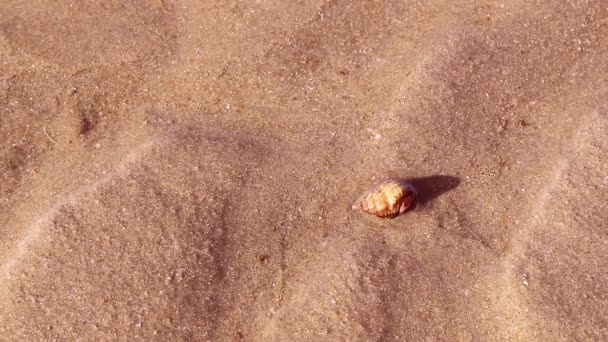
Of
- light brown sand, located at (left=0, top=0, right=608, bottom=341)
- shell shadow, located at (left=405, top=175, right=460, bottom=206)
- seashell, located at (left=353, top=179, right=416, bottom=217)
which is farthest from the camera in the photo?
shell shadow, located at (left=405, top=175, right=460, bottom=206)

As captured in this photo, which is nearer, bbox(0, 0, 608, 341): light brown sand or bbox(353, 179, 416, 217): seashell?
bbox(0, 0, 608, 341): light brown sand

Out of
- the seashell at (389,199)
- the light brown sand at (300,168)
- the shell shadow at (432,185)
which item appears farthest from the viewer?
the shell shadow at (432,185)

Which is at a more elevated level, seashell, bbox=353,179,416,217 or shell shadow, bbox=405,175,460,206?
seashell, bbox=353,179,416,217

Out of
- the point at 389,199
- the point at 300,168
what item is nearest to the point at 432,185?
the point at 389,199

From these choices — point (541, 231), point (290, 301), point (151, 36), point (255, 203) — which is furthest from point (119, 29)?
point (541, 231)

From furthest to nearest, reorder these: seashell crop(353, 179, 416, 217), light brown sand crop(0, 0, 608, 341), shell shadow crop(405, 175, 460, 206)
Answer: shell shadow crop(405, 175, 460, 206), seashell crop(353, 179, 416, 217), light brown sand crop(0, 0, 608, 341)
